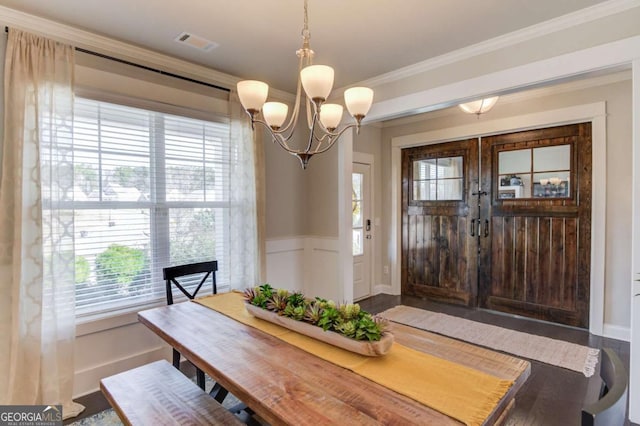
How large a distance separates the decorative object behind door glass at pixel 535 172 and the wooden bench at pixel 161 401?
4.11 m

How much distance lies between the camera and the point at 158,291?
2.91 m

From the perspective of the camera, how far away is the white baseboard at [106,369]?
250 cm

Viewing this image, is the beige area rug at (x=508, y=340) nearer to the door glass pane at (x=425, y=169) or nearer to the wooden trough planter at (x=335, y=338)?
the door glass pane at (x=425, y=169)

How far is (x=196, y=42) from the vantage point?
266 cm

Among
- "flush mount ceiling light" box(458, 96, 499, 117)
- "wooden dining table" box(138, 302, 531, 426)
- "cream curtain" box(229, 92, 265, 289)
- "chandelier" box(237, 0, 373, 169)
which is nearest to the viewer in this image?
"wooden dining table" box(138, 302, 531, 426)

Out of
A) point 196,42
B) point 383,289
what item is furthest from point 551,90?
point 196,42

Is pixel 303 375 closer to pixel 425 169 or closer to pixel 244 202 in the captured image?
pixel 244 202

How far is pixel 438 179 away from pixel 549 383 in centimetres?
288

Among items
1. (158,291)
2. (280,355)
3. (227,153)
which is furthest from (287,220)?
(280,355)

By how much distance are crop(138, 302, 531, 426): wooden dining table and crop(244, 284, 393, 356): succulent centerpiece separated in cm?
12

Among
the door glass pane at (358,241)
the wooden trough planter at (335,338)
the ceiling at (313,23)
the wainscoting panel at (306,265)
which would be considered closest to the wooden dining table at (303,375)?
the wooden trough planter at (335,338)

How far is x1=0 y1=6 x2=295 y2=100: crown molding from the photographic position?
2250 millimetres

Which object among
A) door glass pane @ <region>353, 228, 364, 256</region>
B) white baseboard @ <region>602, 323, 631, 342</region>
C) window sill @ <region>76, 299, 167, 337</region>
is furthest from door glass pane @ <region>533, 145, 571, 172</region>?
window sill @ <region>76, 299, 167, 337</region>

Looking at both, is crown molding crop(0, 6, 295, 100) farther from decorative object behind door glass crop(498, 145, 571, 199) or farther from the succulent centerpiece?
decorative object behind door glass crop(498, 145, 571, 199)
